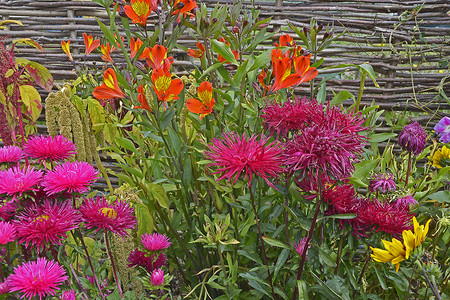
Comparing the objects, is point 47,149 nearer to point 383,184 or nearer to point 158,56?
point 158,56

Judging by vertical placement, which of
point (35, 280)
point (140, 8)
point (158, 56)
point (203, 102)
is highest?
point (140, 8)

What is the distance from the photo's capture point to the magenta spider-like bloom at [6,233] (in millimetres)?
703

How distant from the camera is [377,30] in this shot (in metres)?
1.91

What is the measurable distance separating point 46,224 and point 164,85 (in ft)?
1.14

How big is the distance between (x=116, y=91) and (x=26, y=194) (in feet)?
0.94

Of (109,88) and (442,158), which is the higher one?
(109,88)

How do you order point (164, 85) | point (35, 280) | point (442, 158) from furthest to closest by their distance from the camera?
point (442, 158) < point (164, 85) < point (35, 280)

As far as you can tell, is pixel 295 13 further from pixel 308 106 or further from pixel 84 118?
pixel 308 106

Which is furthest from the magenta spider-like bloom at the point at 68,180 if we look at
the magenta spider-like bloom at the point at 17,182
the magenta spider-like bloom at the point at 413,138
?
the magenta spider-like bloom at the point at 413,138

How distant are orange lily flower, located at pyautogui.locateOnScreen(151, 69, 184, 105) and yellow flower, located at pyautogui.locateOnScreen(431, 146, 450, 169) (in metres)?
0.89

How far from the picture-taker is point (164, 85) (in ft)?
2.68

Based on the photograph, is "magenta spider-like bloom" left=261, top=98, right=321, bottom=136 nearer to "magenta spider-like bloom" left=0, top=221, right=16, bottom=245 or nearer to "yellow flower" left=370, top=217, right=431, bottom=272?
"yellow flower" left=370, top=217, right=431, bottom=272

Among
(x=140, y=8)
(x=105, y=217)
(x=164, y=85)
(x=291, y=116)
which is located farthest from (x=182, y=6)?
(x=105, y=217)

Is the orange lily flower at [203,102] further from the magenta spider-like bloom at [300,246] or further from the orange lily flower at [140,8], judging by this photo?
the magenta spider-like bloom at [300,246]
